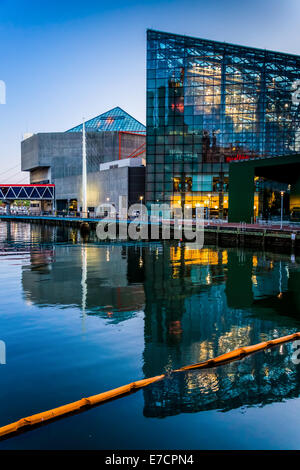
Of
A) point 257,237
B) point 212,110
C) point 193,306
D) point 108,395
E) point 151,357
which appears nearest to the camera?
point 108,395

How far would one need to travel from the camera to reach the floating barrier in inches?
322

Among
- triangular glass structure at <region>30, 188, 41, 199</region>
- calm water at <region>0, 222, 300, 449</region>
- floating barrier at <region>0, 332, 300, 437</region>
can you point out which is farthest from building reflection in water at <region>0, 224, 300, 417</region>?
triangular glass structure at <region>30, 188, 41, 199</region>

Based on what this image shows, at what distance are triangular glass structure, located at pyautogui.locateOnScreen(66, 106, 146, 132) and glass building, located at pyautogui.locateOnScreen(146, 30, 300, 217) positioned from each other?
53.7 meters

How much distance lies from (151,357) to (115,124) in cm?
12831

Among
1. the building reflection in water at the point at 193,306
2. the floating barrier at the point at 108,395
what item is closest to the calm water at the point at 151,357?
the building reflection in water at the point at 193,306

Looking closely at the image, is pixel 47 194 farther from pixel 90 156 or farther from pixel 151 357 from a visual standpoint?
pixel 151 357

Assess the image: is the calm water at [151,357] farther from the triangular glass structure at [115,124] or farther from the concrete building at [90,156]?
the triangular glass structure at [115,124]

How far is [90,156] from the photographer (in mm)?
124938

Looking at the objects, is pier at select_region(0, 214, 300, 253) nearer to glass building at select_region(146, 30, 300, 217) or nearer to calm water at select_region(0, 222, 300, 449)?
calm water at select_region(0, 222, 300, 449)

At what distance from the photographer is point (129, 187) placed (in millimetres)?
88250

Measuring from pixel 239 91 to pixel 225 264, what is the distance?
52.2 metres

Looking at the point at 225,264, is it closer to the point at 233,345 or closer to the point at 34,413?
the point at 233,345

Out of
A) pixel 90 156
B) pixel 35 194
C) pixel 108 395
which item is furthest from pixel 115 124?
pixel 108 395

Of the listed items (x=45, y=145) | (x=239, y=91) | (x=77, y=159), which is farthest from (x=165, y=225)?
(x=45, y=145)
